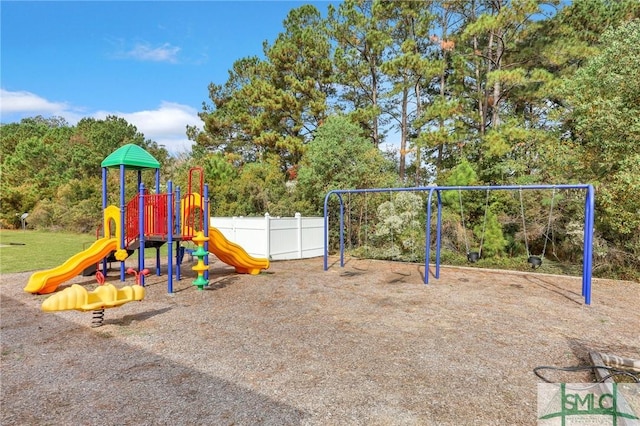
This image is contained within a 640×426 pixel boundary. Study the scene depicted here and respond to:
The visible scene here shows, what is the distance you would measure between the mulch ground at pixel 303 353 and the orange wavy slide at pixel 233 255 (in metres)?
0.98

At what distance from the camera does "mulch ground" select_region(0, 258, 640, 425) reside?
256 centimetres

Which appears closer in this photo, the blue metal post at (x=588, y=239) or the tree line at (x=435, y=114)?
the blue metal post at (x=588, y=239)

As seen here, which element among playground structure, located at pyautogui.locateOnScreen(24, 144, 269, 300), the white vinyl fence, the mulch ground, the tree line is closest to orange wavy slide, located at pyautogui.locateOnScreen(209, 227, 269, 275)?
playground structure, located at pyautogui.locateOnScreen(24, 144, 269, 300)

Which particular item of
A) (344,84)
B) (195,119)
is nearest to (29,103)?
(195,119)

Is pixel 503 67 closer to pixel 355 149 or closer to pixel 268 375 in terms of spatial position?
pixel 355 149

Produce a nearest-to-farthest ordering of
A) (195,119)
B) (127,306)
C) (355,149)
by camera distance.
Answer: (127,306) → (355,149) → (195,119)

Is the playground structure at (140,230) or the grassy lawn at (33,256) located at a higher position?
the playground structure at (140,230)

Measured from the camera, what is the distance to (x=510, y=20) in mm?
12828

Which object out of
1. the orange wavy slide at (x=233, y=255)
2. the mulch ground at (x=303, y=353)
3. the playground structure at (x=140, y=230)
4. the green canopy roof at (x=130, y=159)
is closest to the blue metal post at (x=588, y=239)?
the mulch ground at (x=303, y=353)

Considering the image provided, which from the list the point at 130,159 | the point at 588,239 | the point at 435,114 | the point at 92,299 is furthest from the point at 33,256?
the point at 435,114

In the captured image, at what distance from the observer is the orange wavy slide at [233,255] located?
7.19m

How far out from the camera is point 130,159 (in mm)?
6609

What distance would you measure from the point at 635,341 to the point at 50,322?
7.00 meters

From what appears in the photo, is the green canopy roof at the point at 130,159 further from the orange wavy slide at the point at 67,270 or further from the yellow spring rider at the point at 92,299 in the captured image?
the yellow spring rider at the point at 92,299
